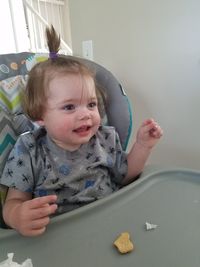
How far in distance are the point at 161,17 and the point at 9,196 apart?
0.71 metres

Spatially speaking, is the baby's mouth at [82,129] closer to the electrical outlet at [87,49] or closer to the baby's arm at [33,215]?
the baby's arm at [33,215]

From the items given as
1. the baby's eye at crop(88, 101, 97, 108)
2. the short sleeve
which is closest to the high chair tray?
the short sleeve

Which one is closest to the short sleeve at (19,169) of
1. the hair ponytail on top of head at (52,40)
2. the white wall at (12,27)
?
the hair ponytail on top of head at (52,40)

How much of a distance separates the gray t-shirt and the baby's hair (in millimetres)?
62

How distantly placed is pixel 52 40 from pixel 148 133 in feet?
1.09

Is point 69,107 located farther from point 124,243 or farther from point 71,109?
point 124,243

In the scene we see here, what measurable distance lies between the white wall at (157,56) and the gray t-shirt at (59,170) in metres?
0.36

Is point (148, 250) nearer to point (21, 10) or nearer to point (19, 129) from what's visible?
point (19, 129)

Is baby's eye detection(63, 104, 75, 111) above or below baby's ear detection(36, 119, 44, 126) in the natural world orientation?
above

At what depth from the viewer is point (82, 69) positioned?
70cm

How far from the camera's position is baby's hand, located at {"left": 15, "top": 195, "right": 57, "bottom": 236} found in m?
0.49

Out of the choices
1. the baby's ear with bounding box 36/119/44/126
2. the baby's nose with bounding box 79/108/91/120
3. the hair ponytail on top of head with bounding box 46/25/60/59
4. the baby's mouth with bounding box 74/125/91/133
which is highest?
Result: the hair ponytail on top of head with bounding box 46/25/60/59

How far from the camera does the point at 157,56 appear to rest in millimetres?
978

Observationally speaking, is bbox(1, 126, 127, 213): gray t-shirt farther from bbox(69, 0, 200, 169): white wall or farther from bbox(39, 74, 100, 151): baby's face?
bbox(69, 0, 200, 169): white wall
